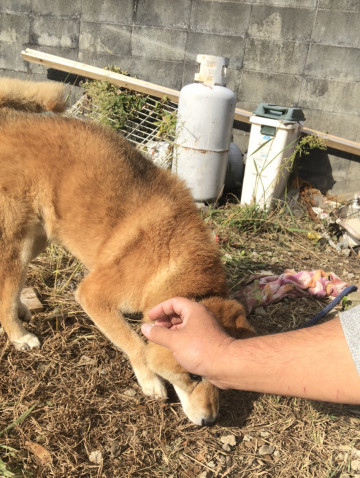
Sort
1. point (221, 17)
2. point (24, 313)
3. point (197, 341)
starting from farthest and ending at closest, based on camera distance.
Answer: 1. point (221, 17)
2. point (24, 313)
3. point (197, 341)

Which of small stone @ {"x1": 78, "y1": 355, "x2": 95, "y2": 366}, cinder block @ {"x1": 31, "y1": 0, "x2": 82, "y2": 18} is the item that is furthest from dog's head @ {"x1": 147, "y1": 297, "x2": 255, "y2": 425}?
cinder block @ {"x1": 31, "y1": 0, "x2": 82, "y2": 18}

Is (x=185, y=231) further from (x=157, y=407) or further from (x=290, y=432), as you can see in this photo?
(x=290, y=432)

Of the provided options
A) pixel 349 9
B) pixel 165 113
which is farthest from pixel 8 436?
pixel 349 9

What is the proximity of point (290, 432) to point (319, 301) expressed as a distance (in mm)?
1295

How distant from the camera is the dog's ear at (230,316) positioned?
2127mm

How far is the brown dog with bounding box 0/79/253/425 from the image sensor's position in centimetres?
233

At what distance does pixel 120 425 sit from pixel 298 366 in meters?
1.16

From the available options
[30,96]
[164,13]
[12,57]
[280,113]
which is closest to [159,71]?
[164,13]

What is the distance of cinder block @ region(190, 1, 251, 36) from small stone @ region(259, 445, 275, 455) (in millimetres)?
4984

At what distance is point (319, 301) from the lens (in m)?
3.37

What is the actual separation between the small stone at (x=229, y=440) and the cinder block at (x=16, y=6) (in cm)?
624

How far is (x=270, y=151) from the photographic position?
16.2 feet

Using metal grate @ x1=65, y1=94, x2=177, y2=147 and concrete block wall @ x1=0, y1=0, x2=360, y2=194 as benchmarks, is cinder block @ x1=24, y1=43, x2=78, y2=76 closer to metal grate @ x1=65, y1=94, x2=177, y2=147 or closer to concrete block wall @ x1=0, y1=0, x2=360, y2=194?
concrete block wall @ x1=0, y1=0, x2=360, y2=194

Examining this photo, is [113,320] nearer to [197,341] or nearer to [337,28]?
[197,341]
